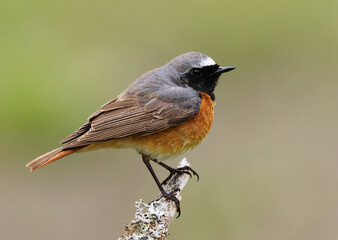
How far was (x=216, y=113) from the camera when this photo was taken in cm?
1034

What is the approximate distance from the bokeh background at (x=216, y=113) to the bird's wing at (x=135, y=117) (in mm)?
2056

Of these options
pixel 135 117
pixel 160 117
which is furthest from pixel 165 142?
pixel 135 117

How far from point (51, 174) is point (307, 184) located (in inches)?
138

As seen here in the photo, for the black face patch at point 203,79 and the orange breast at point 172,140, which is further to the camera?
the black face patch at point 203,79

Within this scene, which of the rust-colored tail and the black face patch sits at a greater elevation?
the black face patch

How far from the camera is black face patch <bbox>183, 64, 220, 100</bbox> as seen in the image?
6.95 meters

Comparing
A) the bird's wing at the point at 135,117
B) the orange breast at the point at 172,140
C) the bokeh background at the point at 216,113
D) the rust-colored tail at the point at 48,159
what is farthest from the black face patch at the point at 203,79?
the bokeh background at the point at 216,113

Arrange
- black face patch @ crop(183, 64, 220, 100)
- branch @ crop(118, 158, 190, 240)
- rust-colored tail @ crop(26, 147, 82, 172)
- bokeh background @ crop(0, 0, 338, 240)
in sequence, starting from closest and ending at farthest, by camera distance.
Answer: branch @ crop(118, 158, 190, 240), rust-colored tail @ crop(26, 147, 82, 172), black face patch @ crop(183, 64, 220, 100), bokeh background @ crop(0, 0, 338, 240)

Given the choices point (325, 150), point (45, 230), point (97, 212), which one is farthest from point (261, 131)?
point (45, 230)

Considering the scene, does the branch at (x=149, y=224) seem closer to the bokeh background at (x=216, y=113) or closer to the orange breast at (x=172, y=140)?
the orange breast at (x=172, y=140)

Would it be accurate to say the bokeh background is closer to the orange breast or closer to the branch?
the orange breast

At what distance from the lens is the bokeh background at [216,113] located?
895 centimetres

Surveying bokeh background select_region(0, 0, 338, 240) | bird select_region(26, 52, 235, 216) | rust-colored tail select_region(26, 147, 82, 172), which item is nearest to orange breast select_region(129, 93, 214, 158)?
bird select_region(26, 52, 235, 216)

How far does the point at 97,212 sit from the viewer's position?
29.4ft
